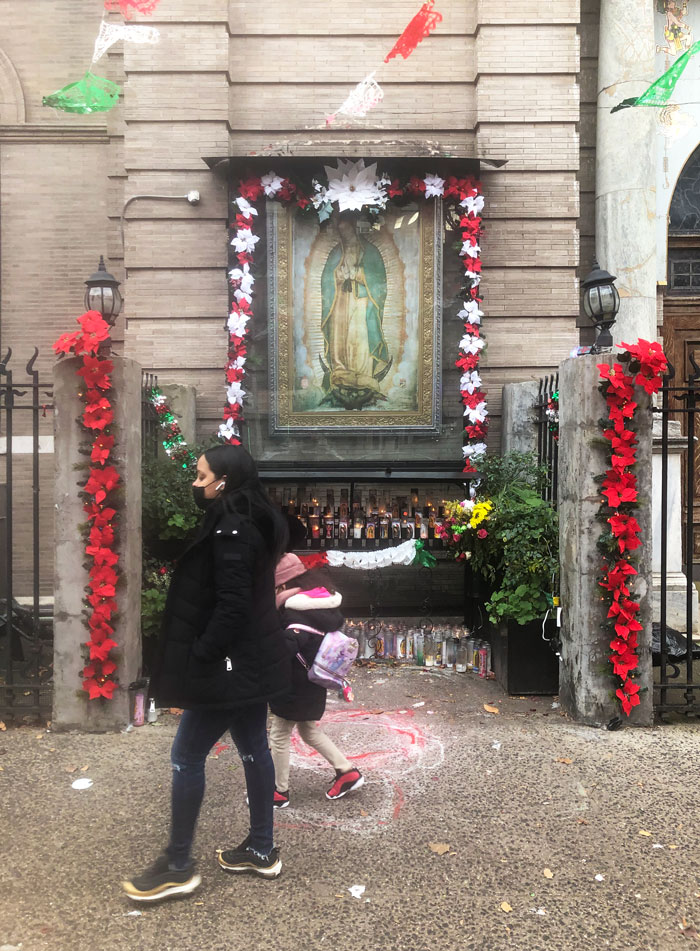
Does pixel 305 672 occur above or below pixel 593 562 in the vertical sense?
below

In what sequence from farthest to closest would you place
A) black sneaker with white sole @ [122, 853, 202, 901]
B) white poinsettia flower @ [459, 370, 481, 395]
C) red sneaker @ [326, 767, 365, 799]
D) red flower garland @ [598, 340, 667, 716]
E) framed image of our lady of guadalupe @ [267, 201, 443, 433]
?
1. framed image of our lady of guadalupe @ [267, 201, 443, 433]
2. white poinsettia flower @ [459, 370, 481, 395]
3. red flower garland @ [598, 340, 667, 716]
4. red sneaker @ [326, 767, 365, 799]
5. black sneaker with white sole @ [122, 853, 202, 901]

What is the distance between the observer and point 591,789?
4652mm

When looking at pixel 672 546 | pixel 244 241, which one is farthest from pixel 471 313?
pixel 672 546

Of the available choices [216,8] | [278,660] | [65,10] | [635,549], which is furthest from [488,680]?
[65,10]

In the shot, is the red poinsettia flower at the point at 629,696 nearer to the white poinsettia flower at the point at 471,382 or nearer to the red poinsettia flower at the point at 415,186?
the white poinsettia flower at the point at 471,382

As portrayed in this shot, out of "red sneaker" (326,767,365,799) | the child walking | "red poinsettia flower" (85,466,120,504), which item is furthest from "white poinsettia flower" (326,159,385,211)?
"red sneaker" (326,767,365,799)

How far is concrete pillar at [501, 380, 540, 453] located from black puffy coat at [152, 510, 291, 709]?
6.09 metres

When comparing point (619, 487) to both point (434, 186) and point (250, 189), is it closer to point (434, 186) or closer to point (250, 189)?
point (434, 186)

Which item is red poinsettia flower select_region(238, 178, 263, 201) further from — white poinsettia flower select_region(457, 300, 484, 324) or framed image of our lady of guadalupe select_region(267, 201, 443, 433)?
white poinsettia flower select_region(457, 300, 484, 324)

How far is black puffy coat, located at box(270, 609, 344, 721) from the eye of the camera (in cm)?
419

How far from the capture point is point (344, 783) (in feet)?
14.9

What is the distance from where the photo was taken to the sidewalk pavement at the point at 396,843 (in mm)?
3291

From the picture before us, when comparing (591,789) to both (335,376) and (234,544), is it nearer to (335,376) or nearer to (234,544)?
(234,544)

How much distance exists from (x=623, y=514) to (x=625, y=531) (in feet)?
0.46
